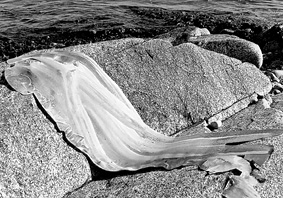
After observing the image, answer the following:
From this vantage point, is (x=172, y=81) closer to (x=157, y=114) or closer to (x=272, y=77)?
(x=157, y=114)

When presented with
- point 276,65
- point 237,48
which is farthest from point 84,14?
point 237,48

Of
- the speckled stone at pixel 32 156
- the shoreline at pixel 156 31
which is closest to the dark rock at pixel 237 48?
the shoreline at pixel 156 31

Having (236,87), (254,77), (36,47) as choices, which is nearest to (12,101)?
(236,87)

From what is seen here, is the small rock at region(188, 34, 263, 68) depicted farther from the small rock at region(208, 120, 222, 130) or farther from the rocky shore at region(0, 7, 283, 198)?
the small rock at region(208, 120, 222, 130)

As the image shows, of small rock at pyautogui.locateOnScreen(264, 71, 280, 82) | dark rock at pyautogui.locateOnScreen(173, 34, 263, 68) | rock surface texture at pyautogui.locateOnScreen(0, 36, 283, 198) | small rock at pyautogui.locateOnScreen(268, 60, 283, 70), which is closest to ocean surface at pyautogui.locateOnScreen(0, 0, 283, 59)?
small rock at pyautogui.locateOnScreen(268, 60, 283, 70)

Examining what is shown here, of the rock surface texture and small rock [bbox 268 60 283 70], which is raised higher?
the rock surface texture

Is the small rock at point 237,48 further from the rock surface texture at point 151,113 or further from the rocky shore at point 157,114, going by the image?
the rock surface texture at point 151,113

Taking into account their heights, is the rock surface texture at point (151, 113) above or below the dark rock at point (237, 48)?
above

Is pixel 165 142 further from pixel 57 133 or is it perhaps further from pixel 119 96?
pixel 57 133
